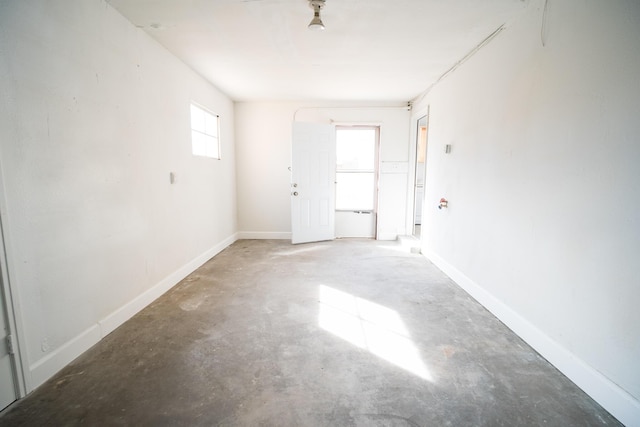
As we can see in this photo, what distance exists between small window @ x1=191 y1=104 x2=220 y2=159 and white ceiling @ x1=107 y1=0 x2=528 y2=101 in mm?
527

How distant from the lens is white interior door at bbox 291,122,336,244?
4.93 meters

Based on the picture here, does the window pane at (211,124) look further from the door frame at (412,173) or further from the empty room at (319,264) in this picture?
the door frame at (412,173)

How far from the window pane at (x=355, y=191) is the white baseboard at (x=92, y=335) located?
3.19 m

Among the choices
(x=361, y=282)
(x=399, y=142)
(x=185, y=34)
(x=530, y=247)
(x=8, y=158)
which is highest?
(x=185, y=34)

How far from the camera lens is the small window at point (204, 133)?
3.76m

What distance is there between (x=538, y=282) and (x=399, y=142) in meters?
3.76

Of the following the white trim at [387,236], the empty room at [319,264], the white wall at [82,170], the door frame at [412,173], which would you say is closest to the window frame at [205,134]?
the empty room at [319,264]

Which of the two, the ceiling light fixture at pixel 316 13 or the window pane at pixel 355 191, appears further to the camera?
the window pane at pixel 355 191

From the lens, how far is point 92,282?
2.05 metres

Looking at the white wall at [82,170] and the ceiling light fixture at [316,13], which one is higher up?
the ceiling light fixture at [316,13]

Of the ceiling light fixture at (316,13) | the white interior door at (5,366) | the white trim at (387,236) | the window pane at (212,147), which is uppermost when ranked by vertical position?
the ceiling light fixture at (316,13)

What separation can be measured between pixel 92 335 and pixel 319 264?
2.48m

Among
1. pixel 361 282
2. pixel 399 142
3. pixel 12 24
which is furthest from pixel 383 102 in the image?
Answer: pixel 12 24

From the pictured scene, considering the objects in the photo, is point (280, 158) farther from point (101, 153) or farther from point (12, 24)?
point (12, 24)
